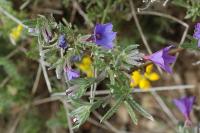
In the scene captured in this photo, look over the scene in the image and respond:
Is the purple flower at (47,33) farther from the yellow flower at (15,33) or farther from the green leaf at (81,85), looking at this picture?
the yellow flower at (15,33)

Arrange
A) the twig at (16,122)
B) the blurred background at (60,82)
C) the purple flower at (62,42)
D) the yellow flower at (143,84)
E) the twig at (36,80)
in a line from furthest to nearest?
the twig at (16,122) < the twig at (36,80) < the blurred background at (60,82) < the yellow flower at (143,84) < the purple flower at (62,42)

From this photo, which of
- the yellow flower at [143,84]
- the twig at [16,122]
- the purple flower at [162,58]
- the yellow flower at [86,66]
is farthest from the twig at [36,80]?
the purple flower at [162,58]


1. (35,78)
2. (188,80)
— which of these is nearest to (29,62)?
(35,78)

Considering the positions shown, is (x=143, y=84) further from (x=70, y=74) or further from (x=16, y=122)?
(x=16, y=122)

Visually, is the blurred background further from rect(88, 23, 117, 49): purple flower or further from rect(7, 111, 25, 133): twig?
rect(88, 23, 117, 49): purple flower

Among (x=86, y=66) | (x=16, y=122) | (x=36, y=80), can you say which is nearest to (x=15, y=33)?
(x=36, y=80)
